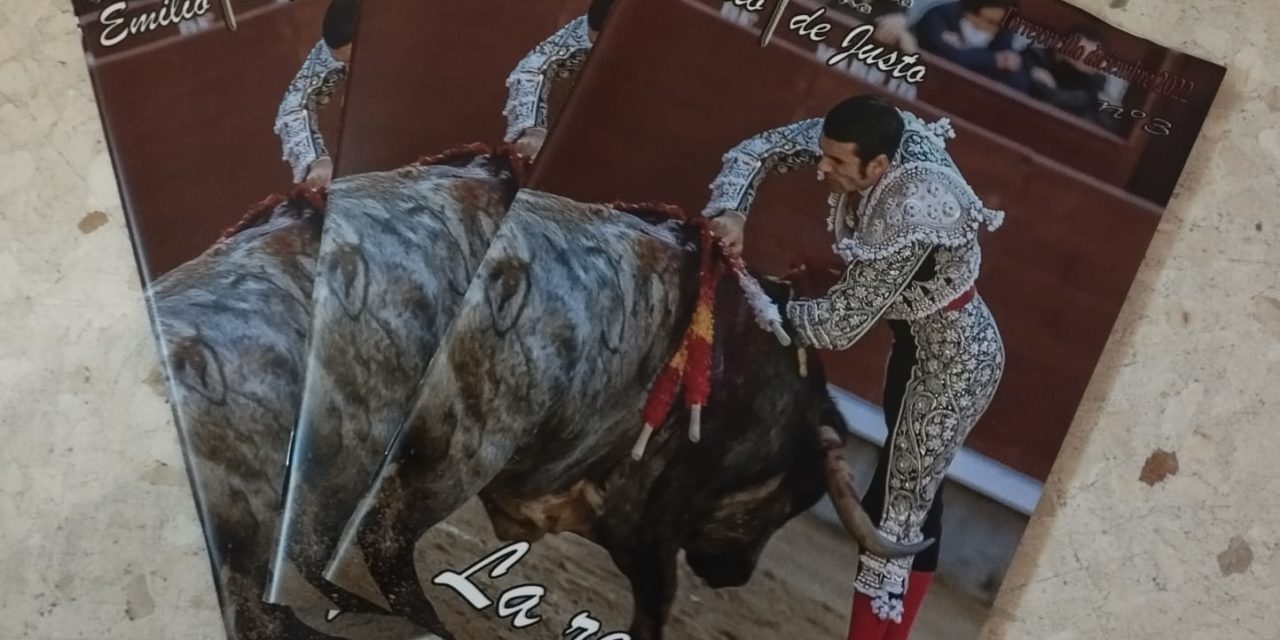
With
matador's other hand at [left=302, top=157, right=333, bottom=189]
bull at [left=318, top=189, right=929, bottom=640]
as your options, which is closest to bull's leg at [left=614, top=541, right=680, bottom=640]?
bull at [left=318, top=189, right=929, bottom=640]

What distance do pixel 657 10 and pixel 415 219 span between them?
5.8 inches

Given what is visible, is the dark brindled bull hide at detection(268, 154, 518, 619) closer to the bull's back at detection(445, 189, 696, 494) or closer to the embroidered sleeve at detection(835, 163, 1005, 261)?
the bull's back at detection(445, 189, 696, 494)

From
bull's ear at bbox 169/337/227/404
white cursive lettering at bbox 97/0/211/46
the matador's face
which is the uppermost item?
the matador's face

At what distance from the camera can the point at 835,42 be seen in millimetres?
516

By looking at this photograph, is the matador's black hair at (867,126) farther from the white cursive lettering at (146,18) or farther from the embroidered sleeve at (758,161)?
the white cursive lettering at (146,18)

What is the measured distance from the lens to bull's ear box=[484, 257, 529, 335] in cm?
49

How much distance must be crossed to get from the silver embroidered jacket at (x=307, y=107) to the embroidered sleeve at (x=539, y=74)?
3.3 inches

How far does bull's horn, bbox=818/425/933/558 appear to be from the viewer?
1.64 feet

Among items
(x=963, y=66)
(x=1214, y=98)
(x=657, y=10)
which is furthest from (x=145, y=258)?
(x=1214, y=98)

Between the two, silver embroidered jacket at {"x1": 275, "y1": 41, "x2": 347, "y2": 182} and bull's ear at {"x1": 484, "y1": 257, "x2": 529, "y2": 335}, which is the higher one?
silver embroidered jacket at {"x1": 275, "y1": 41, "x2": 347, "y2": 182}

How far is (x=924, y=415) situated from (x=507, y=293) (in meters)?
0.19

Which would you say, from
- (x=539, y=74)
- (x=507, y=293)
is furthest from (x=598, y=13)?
(x=507, y=293)

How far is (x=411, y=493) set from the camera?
1.60ft

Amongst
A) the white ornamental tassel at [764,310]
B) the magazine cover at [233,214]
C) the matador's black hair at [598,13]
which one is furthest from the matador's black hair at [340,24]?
A: the white ornamental tassel at [764,310]
